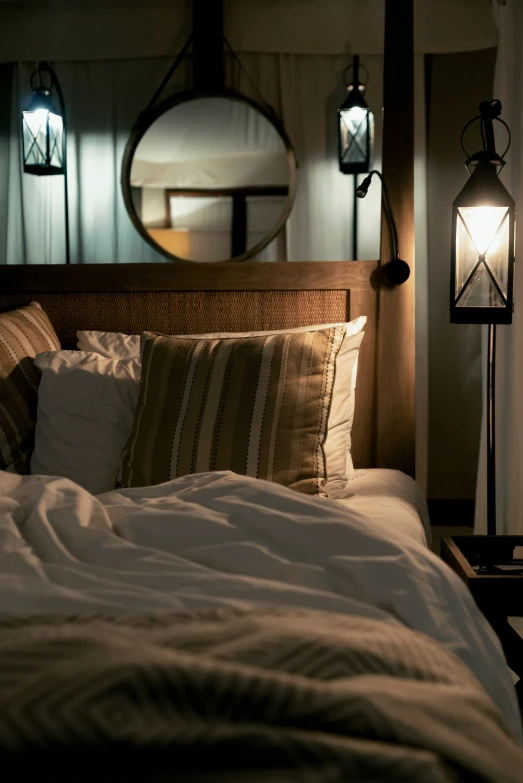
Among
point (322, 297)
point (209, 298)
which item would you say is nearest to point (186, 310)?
point (209, 298)

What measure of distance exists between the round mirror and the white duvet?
1.79 metres

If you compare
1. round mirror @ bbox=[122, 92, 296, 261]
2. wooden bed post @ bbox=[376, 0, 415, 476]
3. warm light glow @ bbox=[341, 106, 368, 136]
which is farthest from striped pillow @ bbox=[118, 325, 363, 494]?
warm light glow @ bbox=[341, 106, 368, 136]

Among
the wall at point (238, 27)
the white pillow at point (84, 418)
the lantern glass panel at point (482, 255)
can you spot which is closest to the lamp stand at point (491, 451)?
the lantern glass panel at point (482, 255)

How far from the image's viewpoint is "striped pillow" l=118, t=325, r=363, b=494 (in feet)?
5.66

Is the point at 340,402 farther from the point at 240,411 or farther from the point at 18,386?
the point at 18,386

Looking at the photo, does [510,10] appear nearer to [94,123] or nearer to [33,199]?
[94,123]

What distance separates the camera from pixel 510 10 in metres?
2.56

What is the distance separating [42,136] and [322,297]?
4.57ft

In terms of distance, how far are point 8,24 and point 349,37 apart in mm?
1387

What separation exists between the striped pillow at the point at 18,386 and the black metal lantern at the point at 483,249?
3.62ft

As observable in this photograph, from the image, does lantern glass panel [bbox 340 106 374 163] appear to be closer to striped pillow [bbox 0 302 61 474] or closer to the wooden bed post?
the wooden bed post

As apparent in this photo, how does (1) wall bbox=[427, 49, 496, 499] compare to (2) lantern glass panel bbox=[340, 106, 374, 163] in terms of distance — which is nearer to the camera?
(2) lantern glass panel bbox=[340, 106, 374, 163]

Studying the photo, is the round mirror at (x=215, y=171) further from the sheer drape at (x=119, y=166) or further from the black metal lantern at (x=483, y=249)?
the black metal lantern at (x=483, y=249)

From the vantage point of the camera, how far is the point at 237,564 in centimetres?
121
